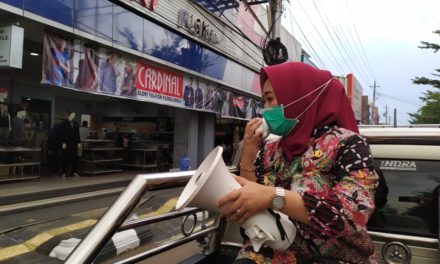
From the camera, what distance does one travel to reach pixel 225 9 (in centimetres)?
1650

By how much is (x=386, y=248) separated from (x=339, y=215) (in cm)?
123

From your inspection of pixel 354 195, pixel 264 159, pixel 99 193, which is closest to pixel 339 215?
pixel 354 195

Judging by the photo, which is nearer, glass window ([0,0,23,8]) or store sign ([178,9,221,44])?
glass window ([0,0,23,8])

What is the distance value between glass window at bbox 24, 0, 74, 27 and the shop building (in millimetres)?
21

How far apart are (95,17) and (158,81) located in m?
3.31

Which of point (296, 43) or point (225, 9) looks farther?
point (296, 43)

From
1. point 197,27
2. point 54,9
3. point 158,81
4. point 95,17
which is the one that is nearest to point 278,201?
point 54,9

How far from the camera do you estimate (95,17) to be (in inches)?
388

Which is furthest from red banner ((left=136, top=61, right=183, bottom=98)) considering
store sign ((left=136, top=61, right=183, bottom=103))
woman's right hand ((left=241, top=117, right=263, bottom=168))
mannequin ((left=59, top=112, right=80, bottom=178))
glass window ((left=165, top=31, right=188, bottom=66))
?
woman's right hand ((left=241, top=117, right=263, bottom=168))

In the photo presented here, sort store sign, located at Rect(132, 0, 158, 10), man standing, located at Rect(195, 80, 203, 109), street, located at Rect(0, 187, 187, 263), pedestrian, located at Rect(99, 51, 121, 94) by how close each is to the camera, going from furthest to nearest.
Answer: man standing, located at Rect(195, 80, 203, 109) < store sign, located at Rect(132, 0, 158, 10) < pedestrian, located at Rect(99, 51, 121, 94) < street, located at Rect(0, 187, 187, 263)

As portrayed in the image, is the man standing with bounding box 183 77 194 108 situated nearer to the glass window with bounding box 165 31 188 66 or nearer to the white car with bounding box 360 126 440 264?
the glass window with bounding box 165 31 188 66

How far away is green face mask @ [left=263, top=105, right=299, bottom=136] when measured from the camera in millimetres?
1614

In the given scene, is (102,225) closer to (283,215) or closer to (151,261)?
(283,215)

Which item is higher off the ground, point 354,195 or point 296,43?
point 296,43
